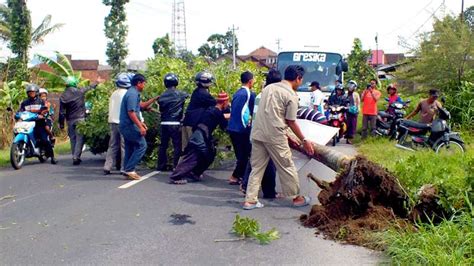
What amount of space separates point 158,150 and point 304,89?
28.6ft

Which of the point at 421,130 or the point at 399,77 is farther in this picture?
the point at 399,77

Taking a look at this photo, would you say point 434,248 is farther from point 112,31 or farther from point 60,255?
point 112,31

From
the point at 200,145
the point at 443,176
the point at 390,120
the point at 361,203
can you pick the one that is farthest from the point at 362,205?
the point at 390,120

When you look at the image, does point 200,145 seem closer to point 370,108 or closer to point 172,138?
point 172,138

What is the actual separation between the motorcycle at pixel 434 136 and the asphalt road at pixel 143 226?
13.1 ft

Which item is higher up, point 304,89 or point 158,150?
point 304,89

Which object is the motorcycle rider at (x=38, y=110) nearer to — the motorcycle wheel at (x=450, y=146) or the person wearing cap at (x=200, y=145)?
the person wearing cap at (x=200, y=145)

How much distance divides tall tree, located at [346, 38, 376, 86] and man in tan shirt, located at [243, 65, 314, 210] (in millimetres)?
29571

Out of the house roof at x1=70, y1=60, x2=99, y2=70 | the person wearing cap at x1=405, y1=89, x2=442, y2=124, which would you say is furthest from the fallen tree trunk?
the house roof at x1=70, y1=60, x2=99, y2=70

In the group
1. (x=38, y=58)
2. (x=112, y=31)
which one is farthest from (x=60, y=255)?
(x=112, y=31)

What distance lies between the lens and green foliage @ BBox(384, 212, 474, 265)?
A: 483 cm

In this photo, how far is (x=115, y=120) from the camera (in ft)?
33.5

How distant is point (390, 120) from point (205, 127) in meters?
8.70

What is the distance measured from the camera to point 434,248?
507 cm
